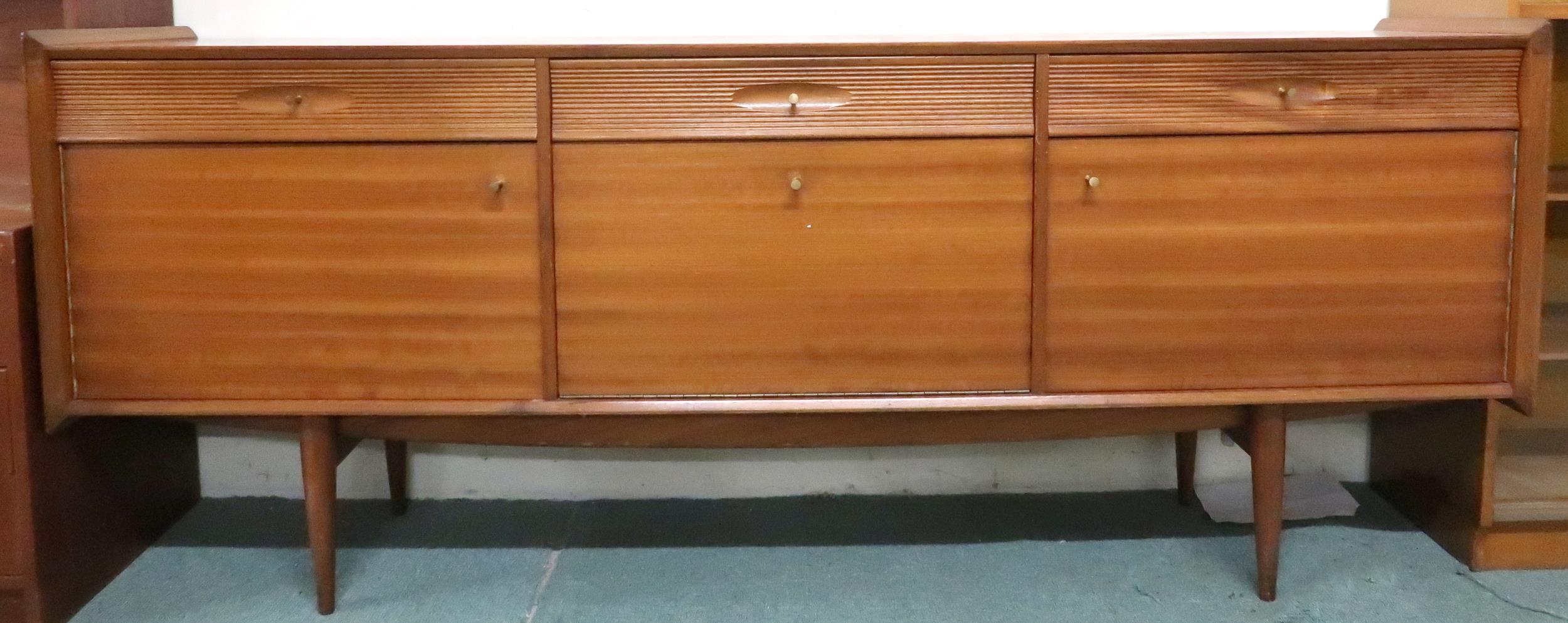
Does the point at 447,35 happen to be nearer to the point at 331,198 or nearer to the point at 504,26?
the point at 504,26

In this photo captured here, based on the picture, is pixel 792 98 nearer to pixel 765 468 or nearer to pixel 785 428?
Result: pixel 785 428

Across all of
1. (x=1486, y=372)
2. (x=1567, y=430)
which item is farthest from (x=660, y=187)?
(x=1567, y=430)

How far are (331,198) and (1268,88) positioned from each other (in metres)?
1.27

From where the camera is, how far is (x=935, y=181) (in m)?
1.65

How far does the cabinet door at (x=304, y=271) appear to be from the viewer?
164cm

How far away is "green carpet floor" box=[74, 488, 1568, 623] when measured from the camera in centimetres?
182

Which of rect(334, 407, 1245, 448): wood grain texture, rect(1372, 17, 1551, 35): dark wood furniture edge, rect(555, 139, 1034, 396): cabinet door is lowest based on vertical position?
rect(334, 407, 1245, 448): wood grain texture

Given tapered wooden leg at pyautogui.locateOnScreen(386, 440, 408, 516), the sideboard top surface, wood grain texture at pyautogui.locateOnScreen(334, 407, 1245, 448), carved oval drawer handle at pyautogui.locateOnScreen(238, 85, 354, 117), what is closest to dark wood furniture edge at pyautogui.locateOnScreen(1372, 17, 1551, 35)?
the sideboard top surface

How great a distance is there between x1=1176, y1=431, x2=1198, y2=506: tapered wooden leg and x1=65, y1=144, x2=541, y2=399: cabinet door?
118cm

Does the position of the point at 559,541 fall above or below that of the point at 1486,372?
below

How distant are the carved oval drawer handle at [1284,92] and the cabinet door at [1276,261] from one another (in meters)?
0.05

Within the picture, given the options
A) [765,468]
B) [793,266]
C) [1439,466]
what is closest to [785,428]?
[793,266]

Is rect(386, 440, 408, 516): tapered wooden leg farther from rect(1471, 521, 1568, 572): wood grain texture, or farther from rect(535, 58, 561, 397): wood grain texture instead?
rect(1471, 521, 1568, 572): wood grain texture

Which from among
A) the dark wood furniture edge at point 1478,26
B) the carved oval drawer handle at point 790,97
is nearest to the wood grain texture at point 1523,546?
the dark wood furniture edge at point 1478,26
